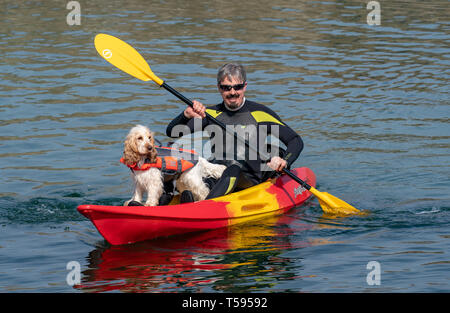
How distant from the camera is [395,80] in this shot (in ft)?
47.6

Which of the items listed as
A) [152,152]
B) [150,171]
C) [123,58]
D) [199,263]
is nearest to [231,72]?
A: [152,152]

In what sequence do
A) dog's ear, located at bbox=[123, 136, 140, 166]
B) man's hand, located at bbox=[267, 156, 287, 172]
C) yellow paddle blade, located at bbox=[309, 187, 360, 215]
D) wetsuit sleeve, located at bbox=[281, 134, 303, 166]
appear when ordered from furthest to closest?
yellow paddle blade, located at bbox=[309, 187, 360, 215] < wetsuit sleeve, located at bbox=[281, 134, 303, 166] < man's hand, located at bbox=[267, 156, 287, 172] < dog's ear, located at bbox=[123, 136, 140, 166]

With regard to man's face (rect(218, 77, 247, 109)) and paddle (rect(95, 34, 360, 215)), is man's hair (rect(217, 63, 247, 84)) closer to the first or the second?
man's face (rect(218, 77, 247, 109))

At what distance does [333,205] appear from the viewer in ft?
27.4

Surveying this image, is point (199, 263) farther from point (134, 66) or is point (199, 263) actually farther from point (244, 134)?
point (134, 66)

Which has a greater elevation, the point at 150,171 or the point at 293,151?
the point at 293,151

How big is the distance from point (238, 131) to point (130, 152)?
4.60 feet

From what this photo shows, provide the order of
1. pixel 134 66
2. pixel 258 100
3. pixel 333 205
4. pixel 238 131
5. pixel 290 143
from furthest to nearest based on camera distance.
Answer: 1. pixel 258 100
2. pixel 134 66
3. pixel 333 205
4. pixel 290 143
5. pixel 238 131

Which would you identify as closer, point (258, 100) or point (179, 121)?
point (179, 121)

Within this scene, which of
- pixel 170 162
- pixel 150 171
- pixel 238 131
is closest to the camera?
pixel 150 171

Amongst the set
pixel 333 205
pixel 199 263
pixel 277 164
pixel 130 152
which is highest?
pixel 130 152

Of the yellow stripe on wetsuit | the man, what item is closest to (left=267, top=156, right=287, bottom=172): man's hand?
the man

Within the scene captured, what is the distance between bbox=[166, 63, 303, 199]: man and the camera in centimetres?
789

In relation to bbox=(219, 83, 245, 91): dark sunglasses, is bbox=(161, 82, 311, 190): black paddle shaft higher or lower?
lower
